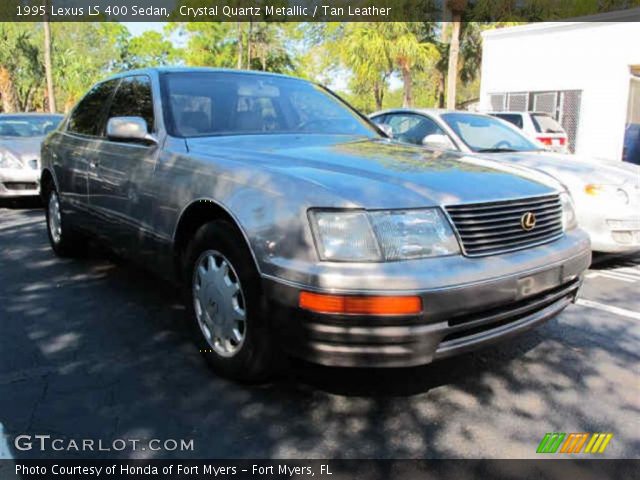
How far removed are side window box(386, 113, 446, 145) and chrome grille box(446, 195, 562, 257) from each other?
3.22 m

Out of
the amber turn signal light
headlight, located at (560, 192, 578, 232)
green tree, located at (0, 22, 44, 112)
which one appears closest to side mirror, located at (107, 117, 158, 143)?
the amber turn signal light

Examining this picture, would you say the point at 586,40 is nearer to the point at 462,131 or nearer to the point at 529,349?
the point at 462,131

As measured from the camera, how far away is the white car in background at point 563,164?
5.20 m

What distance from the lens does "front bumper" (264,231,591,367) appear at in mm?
2295

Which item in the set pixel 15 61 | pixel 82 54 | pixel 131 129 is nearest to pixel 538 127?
pixel 131 129

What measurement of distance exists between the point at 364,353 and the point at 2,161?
7520 millimetres

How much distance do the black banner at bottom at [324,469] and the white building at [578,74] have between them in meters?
13.7

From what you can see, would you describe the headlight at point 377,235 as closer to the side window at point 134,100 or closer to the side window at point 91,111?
the side window at point 134,100

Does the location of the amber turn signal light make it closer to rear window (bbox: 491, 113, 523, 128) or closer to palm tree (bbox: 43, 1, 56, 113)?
rear window (bbox: 491, 113, 523, 128)

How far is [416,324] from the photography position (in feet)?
7.54

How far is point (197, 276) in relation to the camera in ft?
10.0

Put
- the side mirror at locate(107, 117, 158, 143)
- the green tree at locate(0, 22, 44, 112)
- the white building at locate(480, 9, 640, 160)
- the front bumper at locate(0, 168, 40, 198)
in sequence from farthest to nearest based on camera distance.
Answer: the green tree at locate(0, 22, 44, 112)
the white building at locate(480, 9, 640, 160)
the front bumper at locate(0, 168, 40, 198)
the side mirror at locate(107, 117, 158, 143)

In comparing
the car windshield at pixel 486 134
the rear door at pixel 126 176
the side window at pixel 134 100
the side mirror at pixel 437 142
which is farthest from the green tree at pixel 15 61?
the side mirror at pixel 437 142

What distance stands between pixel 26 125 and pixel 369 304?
9179 mm
